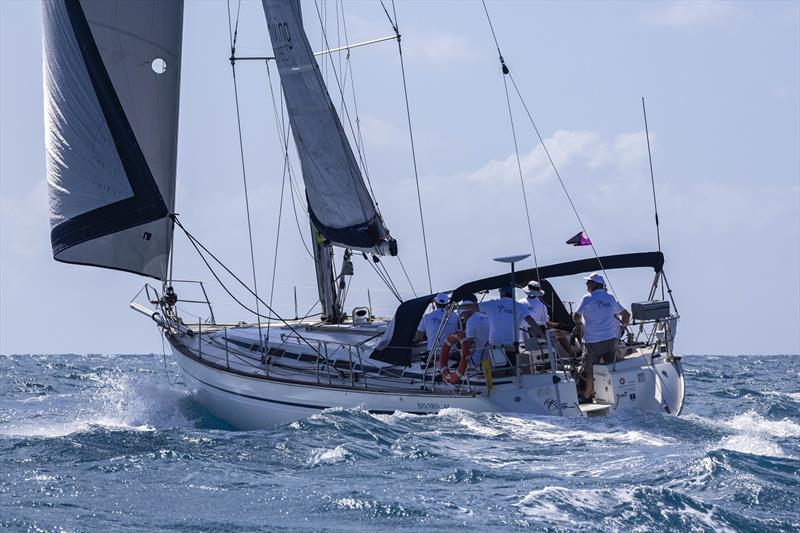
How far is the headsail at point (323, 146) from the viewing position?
647 inches

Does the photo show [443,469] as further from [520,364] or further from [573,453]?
[520,364]

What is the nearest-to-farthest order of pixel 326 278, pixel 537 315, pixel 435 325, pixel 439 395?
1. pixel 439 395
2. pixel 435 325
3. pixel 537 315
4. pixel 326 278

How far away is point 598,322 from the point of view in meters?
13.7

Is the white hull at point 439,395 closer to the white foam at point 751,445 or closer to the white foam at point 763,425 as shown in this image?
the white foam at point 763,425

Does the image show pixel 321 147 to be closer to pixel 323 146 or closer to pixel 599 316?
pixel 323 146

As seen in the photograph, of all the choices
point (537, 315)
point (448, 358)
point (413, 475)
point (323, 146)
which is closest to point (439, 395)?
point (448, 358)

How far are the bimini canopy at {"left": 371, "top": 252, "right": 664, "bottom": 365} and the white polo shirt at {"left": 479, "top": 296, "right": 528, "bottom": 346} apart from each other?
0.66 ft

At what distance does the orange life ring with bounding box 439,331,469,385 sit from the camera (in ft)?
43.1

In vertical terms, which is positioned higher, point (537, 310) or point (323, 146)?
point (323, 146)

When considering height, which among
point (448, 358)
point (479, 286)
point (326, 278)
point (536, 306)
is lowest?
point (448, 358)

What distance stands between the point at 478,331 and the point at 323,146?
428 centimetres

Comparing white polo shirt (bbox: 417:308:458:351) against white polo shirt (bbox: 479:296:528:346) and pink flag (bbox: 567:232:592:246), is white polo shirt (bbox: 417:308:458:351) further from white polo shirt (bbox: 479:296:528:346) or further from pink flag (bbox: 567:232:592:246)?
pink flag (bbox: 567:232:592:246)

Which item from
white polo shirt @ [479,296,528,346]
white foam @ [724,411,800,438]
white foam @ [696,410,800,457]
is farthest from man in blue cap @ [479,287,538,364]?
white foam @ [724,411,800,438]

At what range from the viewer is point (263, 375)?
1442cm
